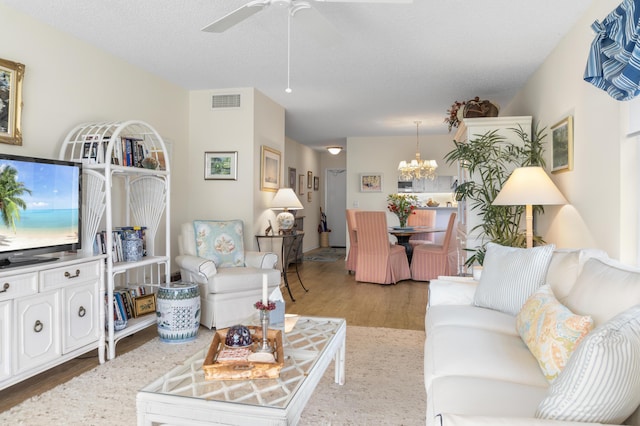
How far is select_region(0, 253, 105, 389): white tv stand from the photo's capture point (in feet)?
7.79

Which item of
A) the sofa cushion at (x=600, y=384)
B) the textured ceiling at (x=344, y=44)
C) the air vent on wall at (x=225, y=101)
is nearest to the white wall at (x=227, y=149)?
the air vent on wall at (x=225, y=101)

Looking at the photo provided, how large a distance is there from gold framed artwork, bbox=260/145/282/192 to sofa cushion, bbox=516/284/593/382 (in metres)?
3.90

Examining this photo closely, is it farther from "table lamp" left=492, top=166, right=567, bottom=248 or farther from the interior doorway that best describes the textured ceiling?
the interior doorway

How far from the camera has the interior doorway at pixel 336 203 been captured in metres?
11.0

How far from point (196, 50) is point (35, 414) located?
291 centimetres

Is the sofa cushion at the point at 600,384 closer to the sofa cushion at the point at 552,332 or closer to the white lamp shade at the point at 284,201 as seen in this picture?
the sofa cushion at the point at 552,332

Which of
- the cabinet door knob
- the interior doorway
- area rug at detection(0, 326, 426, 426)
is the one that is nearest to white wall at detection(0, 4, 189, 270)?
the cabinet door knob

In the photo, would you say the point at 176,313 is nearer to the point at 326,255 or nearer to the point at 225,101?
the point at 225,101

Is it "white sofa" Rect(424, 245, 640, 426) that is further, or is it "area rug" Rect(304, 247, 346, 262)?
"area rug" Rect(304, 247, 346, 262)

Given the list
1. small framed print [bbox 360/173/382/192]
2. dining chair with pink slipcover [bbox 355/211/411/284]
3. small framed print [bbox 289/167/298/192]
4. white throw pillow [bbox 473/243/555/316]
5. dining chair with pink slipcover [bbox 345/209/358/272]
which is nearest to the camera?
white throw pillow [bbox 473/243/555/316]

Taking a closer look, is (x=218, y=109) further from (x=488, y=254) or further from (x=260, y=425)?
(x=260, y=425)

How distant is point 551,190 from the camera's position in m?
3.09

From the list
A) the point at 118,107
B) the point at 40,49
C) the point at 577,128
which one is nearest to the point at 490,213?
the point at 577,128

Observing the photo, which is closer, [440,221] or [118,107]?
[118,107]
